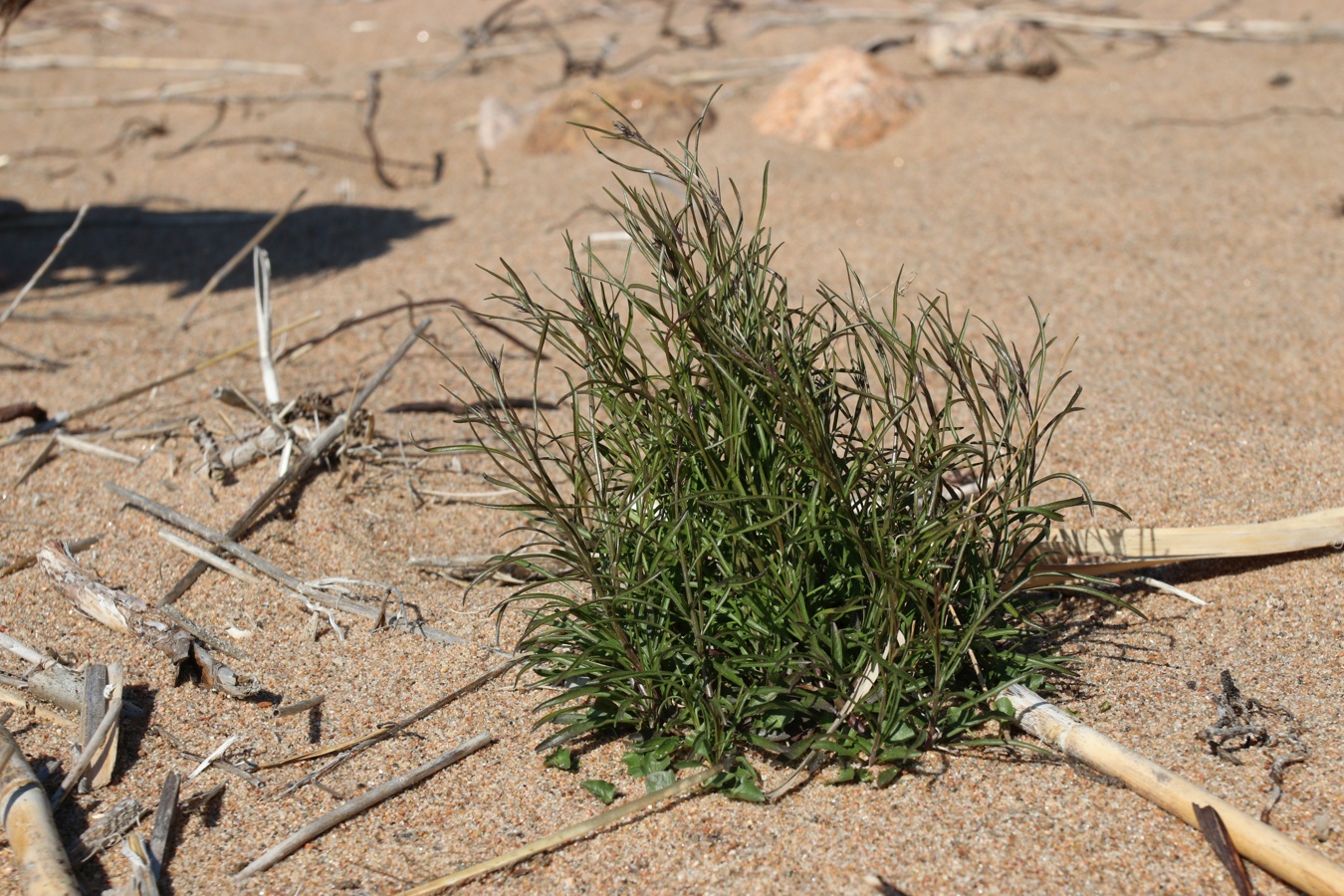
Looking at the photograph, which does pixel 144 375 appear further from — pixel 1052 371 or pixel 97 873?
pixel 1052 371

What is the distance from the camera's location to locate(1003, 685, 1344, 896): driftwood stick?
180 cm

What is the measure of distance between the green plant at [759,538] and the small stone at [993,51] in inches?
201

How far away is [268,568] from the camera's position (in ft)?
9.74

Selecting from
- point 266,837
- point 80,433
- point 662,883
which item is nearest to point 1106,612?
point 662,883

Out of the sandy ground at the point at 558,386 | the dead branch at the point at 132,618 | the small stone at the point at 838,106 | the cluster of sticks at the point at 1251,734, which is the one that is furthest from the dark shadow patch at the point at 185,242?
the cluster of sticks at the point at 1251,734

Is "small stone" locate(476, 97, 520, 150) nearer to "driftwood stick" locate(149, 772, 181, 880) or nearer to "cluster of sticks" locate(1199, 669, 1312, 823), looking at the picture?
"driftwood stick" locate(149, 772, 181, 880)

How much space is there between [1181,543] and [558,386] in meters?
2.16

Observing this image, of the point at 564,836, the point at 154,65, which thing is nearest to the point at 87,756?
the point at 564,836

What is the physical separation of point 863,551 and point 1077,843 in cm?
62

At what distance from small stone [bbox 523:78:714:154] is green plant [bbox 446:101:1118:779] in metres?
4.34

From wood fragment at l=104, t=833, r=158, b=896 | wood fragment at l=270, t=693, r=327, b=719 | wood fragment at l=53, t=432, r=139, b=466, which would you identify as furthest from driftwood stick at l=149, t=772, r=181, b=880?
wood fragment at l=53, t=432, r=139, b=466

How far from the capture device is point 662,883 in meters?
1.97

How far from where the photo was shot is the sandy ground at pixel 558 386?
2059mm

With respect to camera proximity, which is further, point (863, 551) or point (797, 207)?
point (797, 207)
